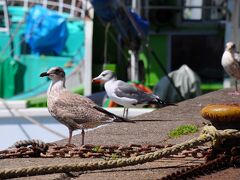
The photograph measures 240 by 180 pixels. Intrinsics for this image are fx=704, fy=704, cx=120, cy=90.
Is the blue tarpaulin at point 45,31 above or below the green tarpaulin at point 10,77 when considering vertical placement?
above

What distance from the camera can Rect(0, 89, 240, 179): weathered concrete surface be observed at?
466cm

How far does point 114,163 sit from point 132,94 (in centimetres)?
486

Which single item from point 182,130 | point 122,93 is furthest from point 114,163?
point 122,93

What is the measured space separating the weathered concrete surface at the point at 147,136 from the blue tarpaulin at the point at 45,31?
9564 millimetres

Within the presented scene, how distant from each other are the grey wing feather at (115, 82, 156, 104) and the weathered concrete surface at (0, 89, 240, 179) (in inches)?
18.8

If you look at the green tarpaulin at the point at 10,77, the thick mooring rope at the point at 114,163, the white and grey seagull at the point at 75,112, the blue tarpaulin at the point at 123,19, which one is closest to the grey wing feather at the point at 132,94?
the white and grey seagull at the point at 75,112

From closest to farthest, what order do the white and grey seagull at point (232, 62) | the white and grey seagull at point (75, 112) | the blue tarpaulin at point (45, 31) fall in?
1. the white and grey seagull at point (75, 112)
2. the white and grey seagull at point (232, 62)
3. the blue tarpaulin at point (45, 31)

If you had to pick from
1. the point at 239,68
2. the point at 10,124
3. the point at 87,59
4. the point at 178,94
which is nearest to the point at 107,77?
the point at 239,68

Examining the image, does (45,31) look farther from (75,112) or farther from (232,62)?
(75,112)

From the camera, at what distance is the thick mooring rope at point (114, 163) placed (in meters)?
4.00

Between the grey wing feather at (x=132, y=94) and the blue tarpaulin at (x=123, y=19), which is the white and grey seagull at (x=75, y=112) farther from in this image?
the blue tarpaulin at (x=123, y=19)

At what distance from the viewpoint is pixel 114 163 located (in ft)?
14.0

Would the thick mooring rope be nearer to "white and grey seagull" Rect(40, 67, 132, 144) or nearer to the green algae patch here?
"white and grey seagull" Rect(40, 67, 132, 144)

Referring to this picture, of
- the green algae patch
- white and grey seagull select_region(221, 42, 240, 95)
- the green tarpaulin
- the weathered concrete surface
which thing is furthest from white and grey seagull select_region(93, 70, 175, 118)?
the green tarpaulin
